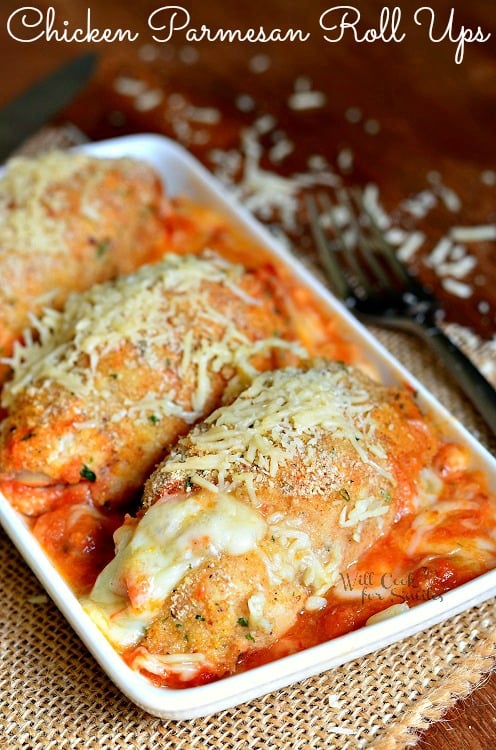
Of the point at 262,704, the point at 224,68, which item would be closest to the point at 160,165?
the point at 224,68

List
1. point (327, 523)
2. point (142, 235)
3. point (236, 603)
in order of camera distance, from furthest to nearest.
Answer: point (142, 235), point (327, 523), point (236, 603)

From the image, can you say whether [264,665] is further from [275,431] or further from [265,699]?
[275,431]

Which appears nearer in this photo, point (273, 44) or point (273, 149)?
point (273, 149)

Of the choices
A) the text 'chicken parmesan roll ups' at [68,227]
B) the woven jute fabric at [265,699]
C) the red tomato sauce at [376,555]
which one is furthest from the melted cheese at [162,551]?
the text 'chicken parmesan roll ups' at [68,227]

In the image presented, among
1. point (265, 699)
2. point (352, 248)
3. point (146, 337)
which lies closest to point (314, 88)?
point (352, 248)

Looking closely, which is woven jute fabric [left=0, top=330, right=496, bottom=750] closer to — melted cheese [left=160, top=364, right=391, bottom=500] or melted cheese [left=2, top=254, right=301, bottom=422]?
melted cheese [left=160, top=364, right=391, bottom=500]

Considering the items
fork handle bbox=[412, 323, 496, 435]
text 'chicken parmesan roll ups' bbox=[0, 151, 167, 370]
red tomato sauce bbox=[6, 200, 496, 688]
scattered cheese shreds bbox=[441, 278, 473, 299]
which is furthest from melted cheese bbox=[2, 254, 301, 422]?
scattered cheese shreds bbox=[441, 278, 473, 299]

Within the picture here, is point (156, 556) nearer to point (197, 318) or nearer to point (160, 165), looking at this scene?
point (197, 318)
